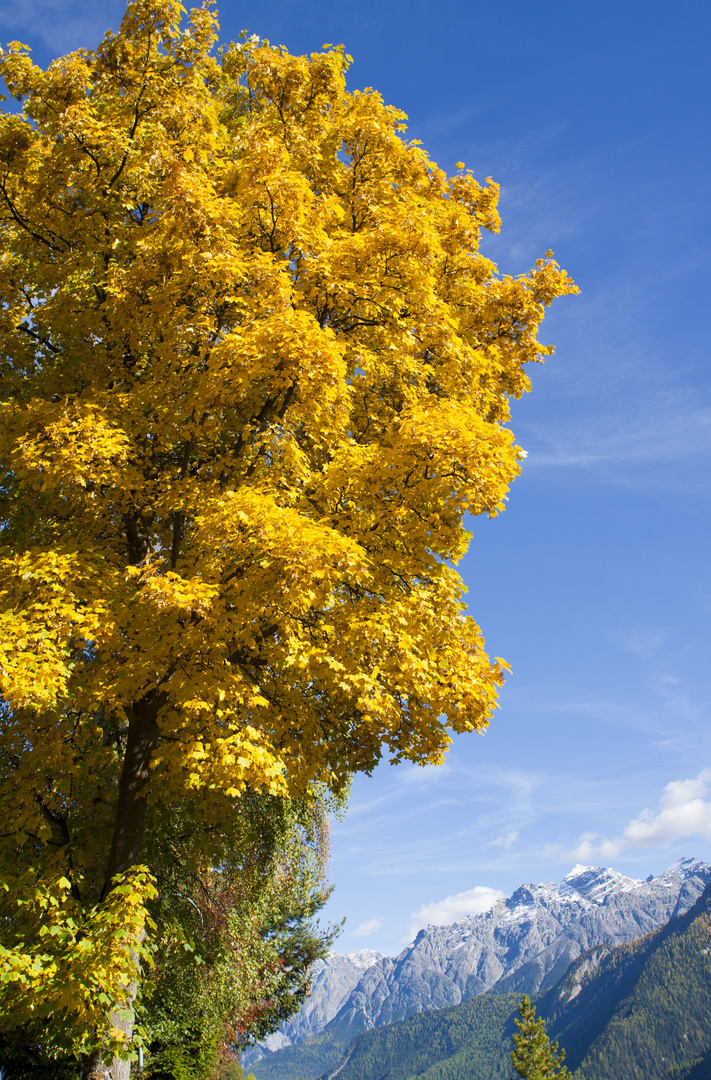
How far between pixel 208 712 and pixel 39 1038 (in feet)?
15.6

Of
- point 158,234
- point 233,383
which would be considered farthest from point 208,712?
point 158,234

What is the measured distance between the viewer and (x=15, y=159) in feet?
37.3

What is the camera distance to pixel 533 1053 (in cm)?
8012

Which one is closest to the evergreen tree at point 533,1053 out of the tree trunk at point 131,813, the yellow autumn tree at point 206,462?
the tree trunk at point 131,813

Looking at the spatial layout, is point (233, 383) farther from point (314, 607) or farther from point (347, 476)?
point (314, 607)

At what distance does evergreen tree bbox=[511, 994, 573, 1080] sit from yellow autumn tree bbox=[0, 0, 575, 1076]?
87438mm

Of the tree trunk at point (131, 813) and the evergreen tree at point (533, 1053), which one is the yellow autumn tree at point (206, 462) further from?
the evergreen tree at point (533, 1053)

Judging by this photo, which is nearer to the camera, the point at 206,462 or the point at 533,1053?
the point at 206,462

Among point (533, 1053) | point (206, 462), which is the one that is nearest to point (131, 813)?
point (206, 462)

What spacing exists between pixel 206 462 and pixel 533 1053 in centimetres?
9499

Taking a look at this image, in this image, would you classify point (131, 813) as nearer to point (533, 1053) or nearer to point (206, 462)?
point (206, 462)

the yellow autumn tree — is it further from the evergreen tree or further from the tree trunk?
the evergreen tree

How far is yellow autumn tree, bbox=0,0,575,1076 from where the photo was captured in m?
7.78

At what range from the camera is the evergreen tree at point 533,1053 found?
7900 centimetres
